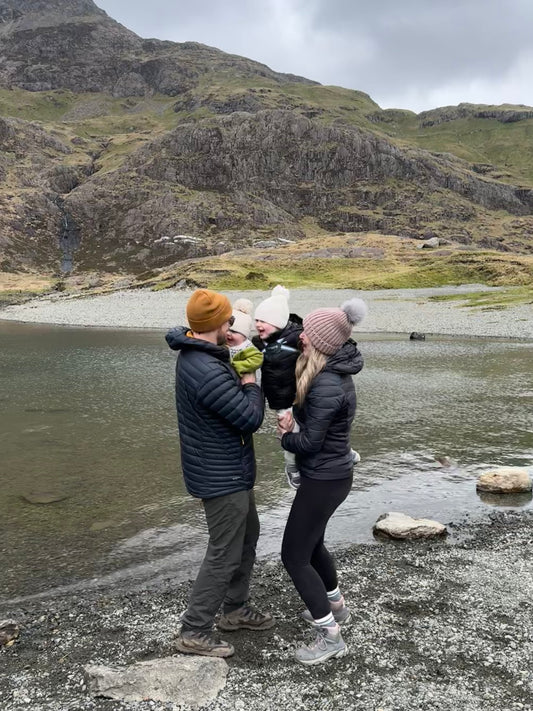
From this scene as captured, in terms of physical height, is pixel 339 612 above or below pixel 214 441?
below

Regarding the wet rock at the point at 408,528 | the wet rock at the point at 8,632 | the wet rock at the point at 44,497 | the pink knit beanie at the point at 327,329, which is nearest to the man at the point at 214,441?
the pink knit beanie at the point at 327,329

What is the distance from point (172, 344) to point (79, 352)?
34.6 m

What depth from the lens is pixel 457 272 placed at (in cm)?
9531

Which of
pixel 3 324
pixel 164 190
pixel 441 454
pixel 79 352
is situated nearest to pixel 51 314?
pixel 3 324

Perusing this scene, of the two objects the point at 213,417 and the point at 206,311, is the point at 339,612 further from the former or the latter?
the point at 206,311

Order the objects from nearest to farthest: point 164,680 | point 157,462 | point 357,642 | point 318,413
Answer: point 164,680, point 318,413, point 357,642, point 157,462

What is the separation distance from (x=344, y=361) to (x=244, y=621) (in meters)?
3.48

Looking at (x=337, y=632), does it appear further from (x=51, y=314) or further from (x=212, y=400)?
(x=51, y=314)

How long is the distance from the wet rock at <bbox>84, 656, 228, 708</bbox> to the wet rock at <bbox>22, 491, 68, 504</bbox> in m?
7.01

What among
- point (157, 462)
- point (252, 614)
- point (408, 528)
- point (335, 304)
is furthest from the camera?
point (335, 304)

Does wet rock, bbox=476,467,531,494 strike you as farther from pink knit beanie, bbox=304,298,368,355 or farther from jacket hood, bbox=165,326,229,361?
jacket hood, bbox=165,326,229,361

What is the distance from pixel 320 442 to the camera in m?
6.01

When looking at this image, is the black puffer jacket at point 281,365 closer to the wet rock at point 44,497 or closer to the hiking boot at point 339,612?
the hiking boot at point 339,612

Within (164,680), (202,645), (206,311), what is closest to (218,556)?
(202,645)
